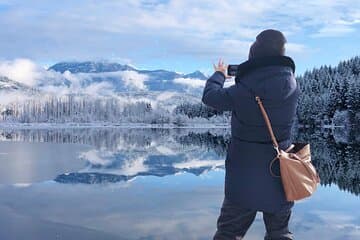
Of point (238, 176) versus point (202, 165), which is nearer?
point (238, 176)

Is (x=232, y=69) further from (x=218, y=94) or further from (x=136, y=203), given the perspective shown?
(x=136, y=203)

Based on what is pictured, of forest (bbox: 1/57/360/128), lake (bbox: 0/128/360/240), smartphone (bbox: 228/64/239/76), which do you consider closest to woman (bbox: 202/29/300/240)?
smartphone (bbox: 228/64/239/76)

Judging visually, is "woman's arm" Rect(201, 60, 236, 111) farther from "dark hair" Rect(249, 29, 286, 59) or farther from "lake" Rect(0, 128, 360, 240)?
"lake" Rect(0, 128, 360, 240)

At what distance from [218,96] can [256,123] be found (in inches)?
15.4

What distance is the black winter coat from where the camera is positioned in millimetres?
4023

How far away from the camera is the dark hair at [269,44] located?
4.14m

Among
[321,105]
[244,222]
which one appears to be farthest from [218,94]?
[321,105]

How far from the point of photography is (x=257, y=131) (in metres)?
Answer: 4.06

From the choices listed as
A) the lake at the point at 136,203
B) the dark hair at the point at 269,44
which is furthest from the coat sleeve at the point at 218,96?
the lake at the point at 136,203

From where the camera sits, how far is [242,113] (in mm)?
4078

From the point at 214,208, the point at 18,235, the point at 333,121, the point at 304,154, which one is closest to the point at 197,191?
the point at 214,208

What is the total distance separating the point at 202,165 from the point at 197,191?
578cm

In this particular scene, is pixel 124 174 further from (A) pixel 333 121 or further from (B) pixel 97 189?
(A) pixel 333 121

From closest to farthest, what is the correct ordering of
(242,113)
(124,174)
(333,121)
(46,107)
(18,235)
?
(242,113), (18,235), (124,174), (333,121), (46,107)
